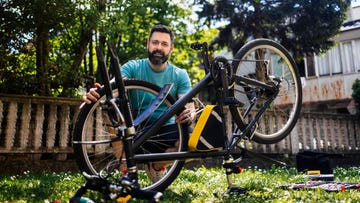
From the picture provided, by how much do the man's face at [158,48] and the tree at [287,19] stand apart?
1014cm

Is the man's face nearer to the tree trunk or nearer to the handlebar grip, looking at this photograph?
the handlebar grip

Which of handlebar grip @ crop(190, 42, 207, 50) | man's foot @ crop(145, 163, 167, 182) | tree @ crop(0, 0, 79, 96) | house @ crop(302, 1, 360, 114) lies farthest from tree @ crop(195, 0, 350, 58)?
man's foot @ crop(145, 163, 167, 182)

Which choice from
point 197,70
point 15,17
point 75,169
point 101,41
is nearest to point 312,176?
point 75,169

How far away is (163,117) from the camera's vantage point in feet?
9.39

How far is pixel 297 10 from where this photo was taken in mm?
13305

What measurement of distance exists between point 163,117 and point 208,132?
385mm

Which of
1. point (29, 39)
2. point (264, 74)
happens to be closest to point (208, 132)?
point (264, 74)

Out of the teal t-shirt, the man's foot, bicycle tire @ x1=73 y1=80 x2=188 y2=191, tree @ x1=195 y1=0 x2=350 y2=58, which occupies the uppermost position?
tree @ x1=195 y1=0 x2=350 y2=58

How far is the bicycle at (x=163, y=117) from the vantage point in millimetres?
2471

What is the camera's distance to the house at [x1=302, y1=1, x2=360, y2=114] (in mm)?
16141

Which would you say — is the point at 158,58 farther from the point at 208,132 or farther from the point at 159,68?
the point at 208,132

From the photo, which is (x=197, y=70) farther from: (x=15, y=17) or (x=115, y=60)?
(x=115, y=60)

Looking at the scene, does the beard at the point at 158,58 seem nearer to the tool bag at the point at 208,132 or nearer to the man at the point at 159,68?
the man at the point at 159,68

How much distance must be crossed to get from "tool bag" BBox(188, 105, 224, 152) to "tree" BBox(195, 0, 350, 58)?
10633mm
